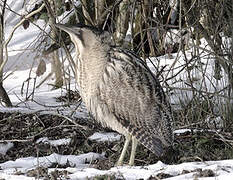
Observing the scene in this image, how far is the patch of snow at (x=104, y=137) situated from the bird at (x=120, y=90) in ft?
3.63

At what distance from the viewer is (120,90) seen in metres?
4.45

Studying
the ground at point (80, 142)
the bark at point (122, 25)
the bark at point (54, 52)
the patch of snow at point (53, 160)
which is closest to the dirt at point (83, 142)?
the ground at point (80, 142)

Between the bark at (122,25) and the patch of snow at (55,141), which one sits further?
the bark at (122,25)

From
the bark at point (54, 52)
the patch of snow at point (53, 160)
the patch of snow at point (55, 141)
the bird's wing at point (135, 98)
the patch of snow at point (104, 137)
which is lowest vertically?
the patch of snow at point (53, 160)

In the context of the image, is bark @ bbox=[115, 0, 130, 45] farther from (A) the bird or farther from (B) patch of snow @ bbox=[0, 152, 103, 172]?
(A) the bird

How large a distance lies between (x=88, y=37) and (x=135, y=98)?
617 millimetres

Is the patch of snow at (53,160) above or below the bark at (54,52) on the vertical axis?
below

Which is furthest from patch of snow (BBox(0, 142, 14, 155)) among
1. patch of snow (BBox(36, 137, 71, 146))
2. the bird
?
the bird

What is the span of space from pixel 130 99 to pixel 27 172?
3.33 ft

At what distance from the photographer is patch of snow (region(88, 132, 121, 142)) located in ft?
18.9

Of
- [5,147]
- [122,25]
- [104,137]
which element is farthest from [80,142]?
[122,25]

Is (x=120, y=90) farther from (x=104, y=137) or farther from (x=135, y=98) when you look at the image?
(x=104, y=137)

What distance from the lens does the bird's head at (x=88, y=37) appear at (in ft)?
14.9

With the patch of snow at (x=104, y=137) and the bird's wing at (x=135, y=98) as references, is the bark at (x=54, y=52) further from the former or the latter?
the bird's wing at (x=135, y=98)
